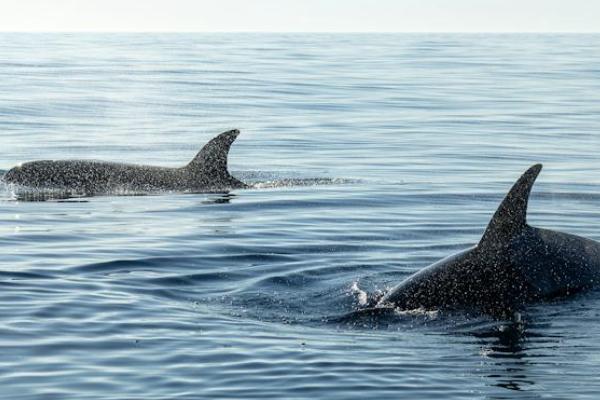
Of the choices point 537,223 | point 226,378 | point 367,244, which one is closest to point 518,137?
point 537,223

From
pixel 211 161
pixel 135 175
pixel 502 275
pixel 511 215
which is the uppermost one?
pixel 211 161

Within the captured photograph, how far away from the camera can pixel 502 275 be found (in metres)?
11.7

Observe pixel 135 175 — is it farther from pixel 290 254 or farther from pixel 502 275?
pixel 502 275

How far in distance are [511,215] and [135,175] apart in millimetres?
10855

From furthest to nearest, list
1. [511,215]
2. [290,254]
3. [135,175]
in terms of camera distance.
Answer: [135,175]
[290,254]
[511,215]

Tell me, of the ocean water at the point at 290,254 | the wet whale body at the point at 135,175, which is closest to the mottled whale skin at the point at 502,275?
the ocean water at the point at 290,254

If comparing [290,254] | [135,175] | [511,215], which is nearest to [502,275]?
[511,215]

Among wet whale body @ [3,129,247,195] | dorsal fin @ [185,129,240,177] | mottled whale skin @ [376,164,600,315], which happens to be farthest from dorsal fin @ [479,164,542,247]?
dorsal fin @ [185,129,240,177]

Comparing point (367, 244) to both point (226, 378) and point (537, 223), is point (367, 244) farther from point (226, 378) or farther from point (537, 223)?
point (226, 378)

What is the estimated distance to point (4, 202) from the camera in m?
19.9

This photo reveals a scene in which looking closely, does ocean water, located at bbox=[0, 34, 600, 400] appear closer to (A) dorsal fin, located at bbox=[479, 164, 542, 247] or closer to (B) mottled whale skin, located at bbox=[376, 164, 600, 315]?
(B) mottled whale skin, located at bbox=[376, 164, 600, 315]

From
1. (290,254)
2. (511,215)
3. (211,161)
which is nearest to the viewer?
(511,215)

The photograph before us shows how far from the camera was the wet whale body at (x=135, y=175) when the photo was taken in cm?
2127

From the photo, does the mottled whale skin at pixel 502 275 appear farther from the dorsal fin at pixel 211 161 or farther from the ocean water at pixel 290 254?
the dorsal fin at pixel 211 161
